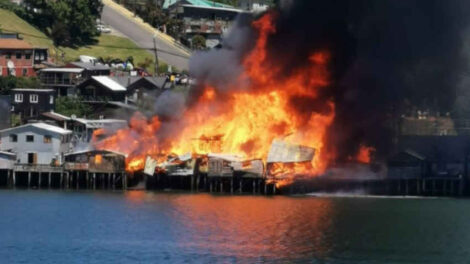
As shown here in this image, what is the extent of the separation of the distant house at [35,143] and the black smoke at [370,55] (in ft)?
44.8

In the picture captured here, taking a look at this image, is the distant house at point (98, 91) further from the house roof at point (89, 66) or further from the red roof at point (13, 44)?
the red roof at point (13, 44)

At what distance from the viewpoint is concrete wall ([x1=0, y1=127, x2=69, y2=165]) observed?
14462 centimetres

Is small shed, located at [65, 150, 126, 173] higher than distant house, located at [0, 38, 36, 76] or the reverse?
the reverse

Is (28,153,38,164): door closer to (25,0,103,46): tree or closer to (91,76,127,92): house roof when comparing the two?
(91,76,127,92): house roof

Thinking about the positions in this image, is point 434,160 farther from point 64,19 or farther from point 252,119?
point 64,19

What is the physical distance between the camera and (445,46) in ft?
Answer: 497

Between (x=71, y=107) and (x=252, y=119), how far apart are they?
100ft

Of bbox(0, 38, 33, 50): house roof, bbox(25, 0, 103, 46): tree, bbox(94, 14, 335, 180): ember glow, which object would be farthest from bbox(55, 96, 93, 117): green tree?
bbox(25, 0, 103, 46): tree

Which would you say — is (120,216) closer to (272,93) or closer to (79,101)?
(272,93)

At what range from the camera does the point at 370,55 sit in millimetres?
148375

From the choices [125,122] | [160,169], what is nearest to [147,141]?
[160,169]

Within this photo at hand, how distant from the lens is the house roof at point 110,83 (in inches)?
6880

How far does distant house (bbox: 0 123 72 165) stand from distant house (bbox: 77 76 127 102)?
27560 mm

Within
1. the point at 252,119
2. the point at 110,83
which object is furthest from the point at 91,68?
the point at 252,119
